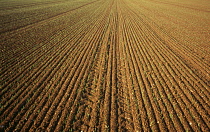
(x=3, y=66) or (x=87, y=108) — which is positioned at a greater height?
(x=3, y=66)

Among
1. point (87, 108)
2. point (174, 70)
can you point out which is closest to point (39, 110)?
point (87, 108)

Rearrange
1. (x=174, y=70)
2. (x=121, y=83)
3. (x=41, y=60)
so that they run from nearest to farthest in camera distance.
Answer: (x=121, y=83) < (x=174, y=70) < (x=41, y=60)

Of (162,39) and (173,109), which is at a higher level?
(162,39)

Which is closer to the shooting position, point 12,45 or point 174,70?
point 174,70

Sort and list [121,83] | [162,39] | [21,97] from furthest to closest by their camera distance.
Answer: [162,39] < [121,83] < [21,97]

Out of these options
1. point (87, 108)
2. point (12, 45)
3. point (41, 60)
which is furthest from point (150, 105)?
point (12, 45)

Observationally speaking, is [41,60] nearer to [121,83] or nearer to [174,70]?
[121,83]

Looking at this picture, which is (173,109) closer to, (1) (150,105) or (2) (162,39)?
(1) (150,105)

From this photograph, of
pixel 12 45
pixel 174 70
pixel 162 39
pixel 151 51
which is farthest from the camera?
pixel 162 39

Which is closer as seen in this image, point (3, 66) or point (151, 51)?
point (3, 66)
